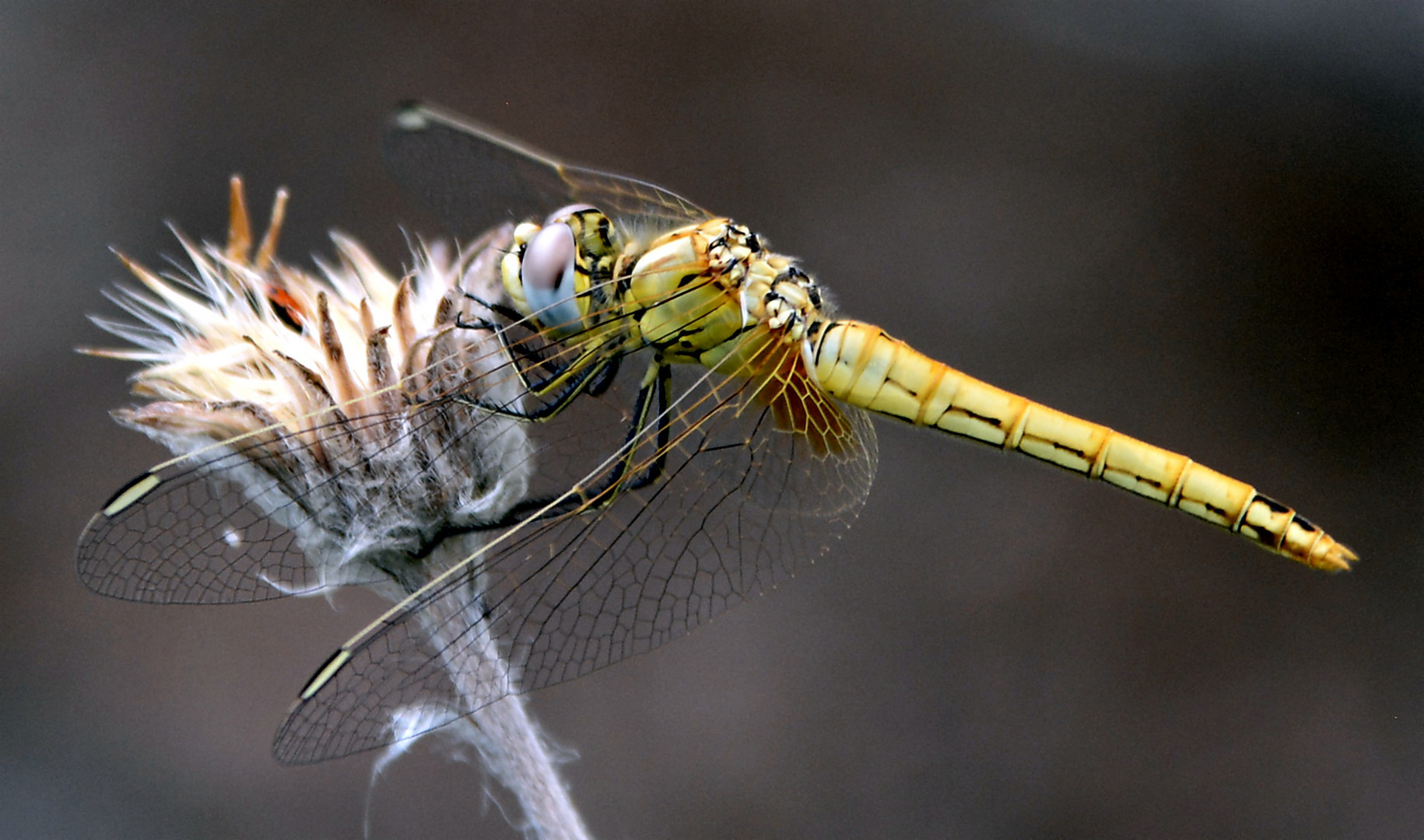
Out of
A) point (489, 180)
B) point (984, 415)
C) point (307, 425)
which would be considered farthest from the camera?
point (489, 180)

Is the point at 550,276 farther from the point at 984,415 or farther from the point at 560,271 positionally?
the point at 984,415

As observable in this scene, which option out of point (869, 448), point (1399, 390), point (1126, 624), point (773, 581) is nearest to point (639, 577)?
point (773, 581)

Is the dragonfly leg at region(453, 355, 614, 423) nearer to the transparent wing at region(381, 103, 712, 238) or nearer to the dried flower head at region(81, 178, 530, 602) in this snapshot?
the dried flower head at region(81, 178, 530, 602)

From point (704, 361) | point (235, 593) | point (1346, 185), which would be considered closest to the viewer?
point (235, 593)

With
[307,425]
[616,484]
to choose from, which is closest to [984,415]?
[616,484]

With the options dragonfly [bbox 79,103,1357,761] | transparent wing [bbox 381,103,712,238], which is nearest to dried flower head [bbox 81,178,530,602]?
dragonfly [bbox 79,103,1357,761]

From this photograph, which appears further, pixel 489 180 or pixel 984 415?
pixel 489 180

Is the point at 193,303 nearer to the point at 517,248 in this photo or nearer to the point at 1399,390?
the point at 517,248
